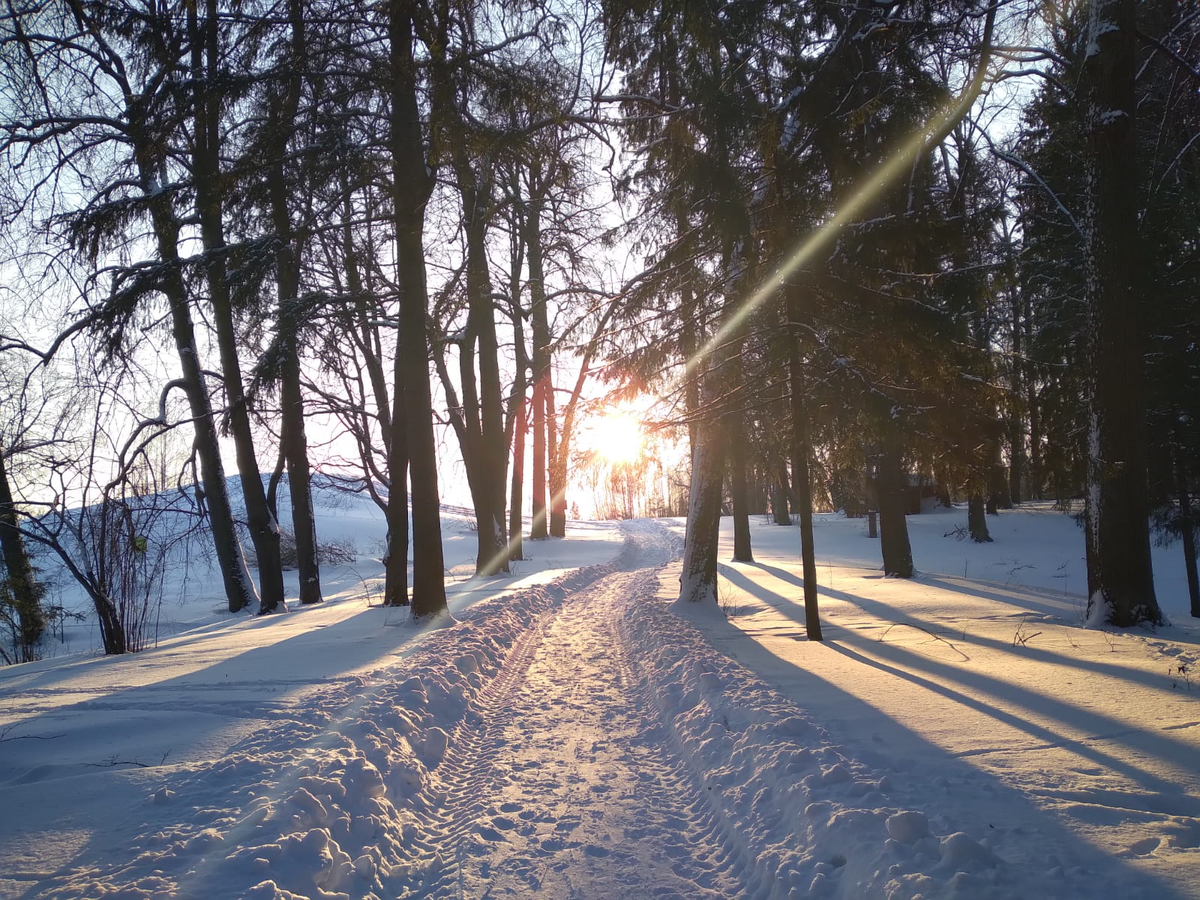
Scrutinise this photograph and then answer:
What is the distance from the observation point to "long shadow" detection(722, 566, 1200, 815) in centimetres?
412

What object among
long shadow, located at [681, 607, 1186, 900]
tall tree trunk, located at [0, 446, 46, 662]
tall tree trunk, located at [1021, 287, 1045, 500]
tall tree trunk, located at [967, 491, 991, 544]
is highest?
tall tree trunk, located at [1021, 287, 1045, 500]

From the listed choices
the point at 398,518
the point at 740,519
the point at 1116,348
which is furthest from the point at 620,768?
the point at 740,519

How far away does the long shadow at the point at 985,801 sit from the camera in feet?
9.50

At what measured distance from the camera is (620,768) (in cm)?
496

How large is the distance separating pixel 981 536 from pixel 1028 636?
63.6ft

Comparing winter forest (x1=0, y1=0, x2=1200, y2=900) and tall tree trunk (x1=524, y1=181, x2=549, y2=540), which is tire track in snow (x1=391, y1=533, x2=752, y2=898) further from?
tall tree trunk (x1=524, y1=181, x2=549, y2=540)

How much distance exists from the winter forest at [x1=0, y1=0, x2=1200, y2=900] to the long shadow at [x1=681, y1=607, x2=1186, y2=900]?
33 mm

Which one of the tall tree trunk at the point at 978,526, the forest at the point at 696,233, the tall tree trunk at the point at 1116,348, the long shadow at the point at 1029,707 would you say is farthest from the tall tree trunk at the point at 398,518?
the tall tree trunk at the point at 978,526

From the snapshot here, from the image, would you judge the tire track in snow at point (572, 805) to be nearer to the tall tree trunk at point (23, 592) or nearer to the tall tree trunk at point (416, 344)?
the tall tree trunk at point (416, 344)

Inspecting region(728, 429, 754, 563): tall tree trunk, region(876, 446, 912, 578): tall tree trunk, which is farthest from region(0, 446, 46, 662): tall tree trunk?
region(728, 429, 754, 563): tall tree trunk

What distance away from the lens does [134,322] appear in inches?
407

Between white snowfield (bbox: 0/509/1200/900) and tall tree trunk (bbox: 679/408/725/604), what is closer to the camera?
white snowfield (bbox: 0/509/1200/900)

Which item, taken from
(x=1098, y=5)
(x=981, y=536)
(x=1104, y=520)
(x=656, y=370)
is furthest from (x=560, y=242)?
(x=981, y=536)

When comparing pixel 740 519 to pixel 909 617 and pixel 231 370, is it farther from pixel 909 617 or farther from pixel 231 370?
pixel 231 370
